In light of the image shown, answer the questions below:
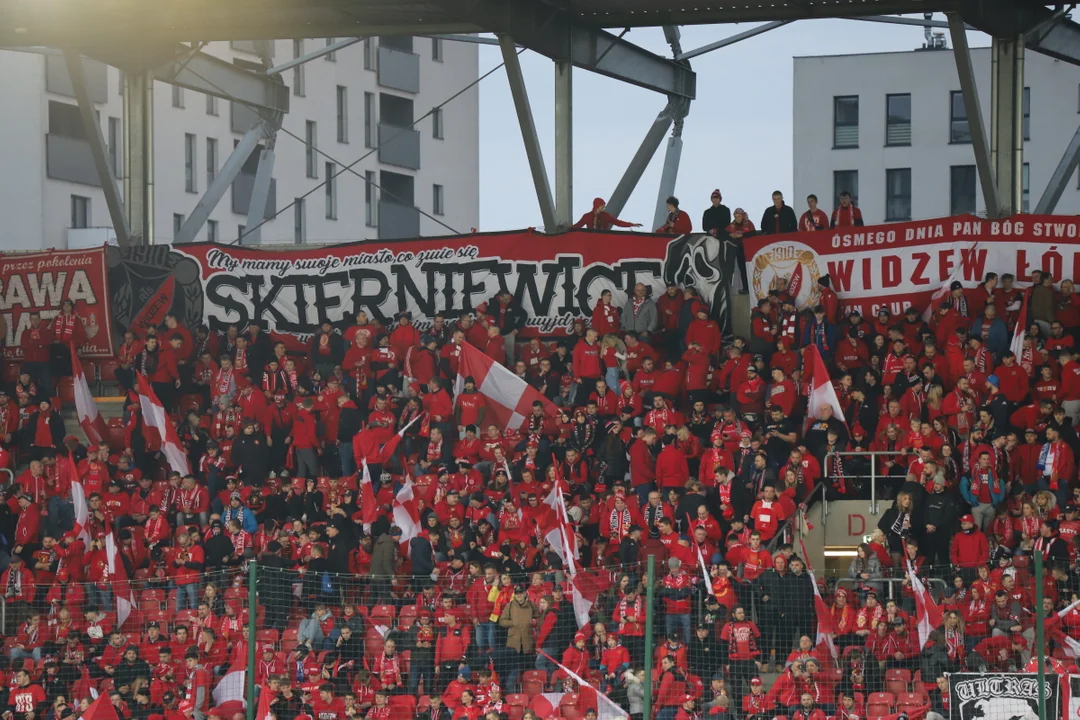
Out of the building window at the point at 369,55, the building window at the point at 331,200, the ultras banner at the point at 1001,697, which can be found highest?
the building window at the point at 369,55

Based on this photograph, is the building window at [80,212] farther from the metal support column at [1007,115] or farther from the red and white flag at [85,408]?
the metal support column at [1007,115]

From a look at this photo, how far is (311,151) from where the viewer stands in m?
53.7

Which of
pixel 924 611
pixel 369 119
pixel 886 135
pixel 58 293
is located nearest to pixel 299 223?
pixel 369 119

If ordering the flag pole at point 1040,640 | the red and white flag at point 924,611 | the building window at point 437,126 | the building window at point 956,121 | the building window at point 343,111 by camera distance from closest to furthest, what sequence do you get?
1. the flag pole at point 1040,640
2. the red and white flag at point 924,611
3. the building window at point 956,121
4. the building window at point 343,111
5. the building window at point 437,126

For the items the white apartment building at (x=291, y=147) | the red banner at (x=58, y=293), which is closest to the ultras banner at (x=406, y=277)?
the red banner at (x=58, y=293)

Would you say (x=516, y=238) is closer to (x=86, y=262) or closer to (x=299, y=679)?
(x=86, y=262)

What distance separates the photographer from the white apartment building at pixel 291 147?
43.7m

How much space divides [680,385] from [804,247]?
2.57 m

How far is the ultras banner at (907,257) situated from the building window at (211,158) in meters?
31.1

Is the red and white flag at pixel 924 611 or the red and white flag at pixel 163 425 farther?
the red and white flag at pixel 163 425

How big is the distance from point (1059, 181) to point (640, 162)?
5969 mm

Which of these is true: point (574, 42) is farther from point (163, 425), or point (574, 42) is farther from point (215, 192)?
point (163, 425)

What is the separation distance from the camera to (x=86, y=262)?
25281mm

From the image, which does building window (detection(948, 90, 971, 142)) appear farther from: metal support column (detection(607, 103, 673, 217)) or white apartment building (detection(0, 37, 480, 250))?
metal support column (detection(607, 103, 673, 217))
